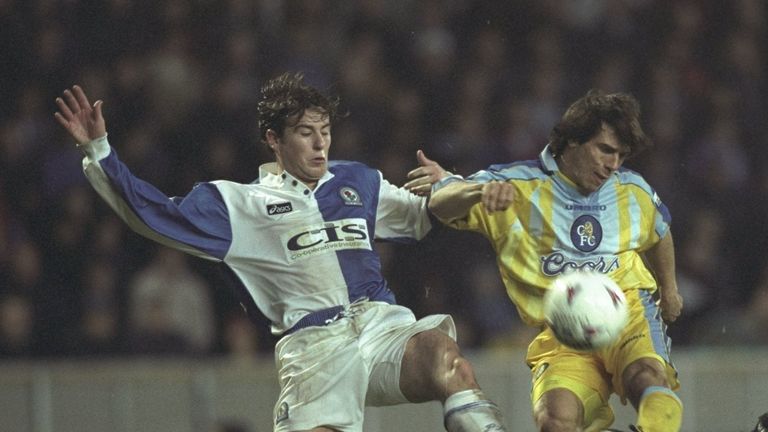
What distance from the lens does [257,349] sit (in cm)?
1058

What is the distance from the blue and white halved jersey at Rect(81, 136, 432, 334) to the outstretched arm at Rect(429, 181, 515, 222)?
337 millimetres

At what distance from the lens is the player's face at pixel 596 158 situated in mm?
6824

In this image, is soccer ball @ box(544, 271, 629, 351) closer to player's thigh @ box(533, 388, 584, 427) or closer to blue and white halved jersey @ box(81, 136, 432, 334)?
player's thigh @ box(533, 388, 584, 427)

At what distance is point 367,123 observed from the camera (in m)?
11.6

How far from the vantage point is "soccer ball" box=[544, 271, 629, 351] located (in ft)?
20.5

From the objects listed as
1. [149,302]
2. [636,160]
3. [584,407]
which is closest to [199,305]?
[149,302]

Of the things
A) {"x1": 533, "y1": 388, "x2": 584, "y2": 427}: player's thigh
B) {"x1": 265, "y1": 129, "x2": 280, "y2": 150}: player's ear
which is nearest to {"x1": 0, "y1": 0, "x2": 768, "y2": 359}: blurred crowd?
{"x1": 265, "y1": 129, "x2": 280, "y2": 150}: player's ear

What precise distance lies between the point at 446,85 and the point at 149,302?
313 centimetres

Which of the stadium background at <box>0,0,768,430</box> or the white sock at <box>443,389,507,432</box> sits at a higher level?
the stadium background at <box>0,0,768,430</box>

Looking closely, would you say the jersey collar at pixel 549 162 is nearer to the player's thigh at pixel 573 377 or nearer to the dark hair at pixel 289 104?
the player's thigh at pixel 573 377

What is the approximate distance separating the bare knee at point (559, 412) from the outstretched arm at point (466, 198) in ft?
2.91

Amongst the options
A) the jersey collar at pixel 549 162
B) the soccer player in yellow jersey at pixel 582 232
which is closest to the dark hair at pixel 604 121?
the soccer player in yellow jersey at pixel 582 232

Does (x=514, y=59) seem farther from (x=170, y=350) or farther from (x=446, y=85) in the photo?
(x=170, y=350)

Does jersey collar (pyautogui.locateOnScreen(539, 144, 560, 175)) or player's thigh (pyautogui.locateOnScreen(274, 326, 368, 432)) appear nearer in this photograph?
player's thigh (pyautogui.locateOnScreen(274, 326, 368, 432))
